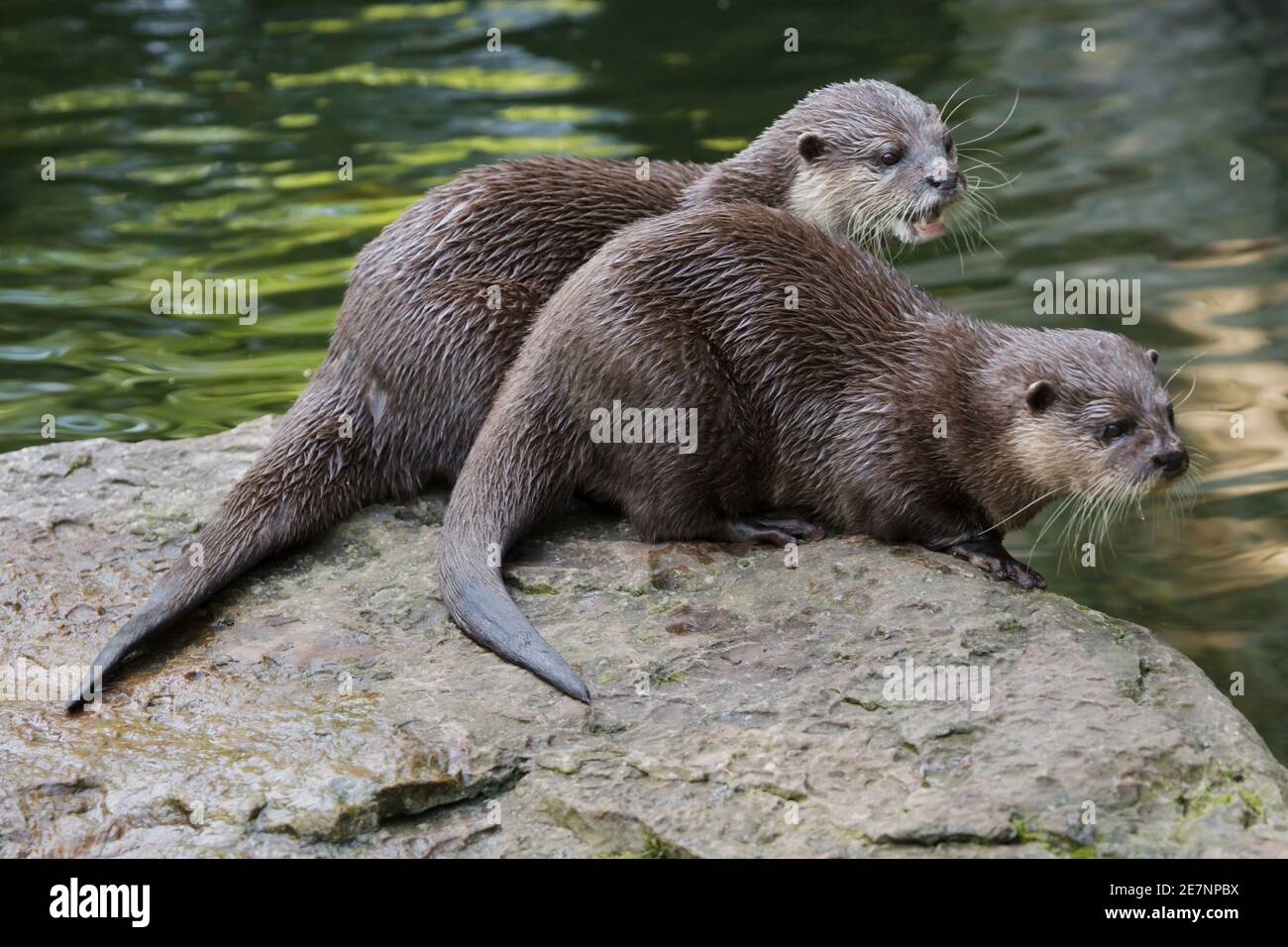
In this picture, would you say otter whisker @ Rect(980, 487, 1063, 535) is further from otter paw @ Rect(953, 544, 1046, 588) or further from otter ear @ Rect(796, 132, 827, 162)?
otter ear @ Rect(796, 132, 827, 162)

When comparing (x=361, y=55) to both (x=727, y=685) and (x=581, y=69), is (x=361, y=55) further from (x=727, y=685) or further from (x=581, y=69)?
(x=727, y=685)

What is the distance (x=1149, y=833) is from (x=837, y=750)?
1.39ft

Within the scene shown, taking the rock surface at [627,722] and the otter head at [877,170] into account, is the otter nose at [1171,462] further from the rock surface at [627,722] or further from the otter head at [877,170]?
the otter head at [877,170]

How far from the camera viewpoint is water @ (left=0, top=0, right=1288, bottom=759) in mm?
4137

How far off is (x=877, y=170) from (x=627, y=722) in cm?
157

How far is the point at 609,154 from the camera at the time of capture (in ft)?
19.5

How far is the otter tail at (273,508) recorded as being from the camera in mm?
2643

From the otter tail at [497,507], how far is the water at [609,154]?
1.34 metres

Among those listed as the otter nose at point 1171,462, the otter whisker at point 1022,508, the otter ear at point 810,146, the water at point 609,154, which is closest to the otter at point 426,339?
the otter ear at point 810,146

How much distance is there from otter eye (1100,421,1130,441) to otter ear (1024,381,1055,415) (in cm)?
10

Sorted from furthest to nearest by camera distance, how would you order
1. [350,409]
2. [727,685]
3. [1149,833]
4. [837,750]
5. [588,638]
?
1. [350,409]
2. [588,638]
3. [727,685]
4. [837,750]
5. [1149,833]

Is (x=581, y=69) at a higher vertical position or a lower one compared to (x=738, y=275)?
higher

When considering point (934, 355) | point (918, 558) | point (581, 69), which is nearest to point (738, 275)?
point (934, 355)

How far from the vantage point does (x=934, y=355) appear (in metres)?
2.93
